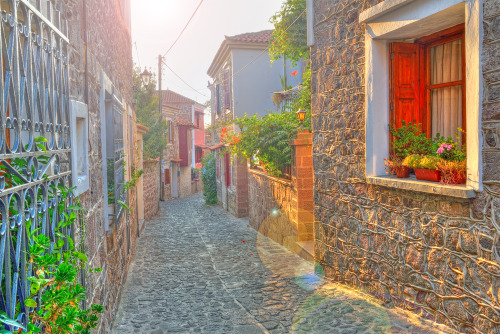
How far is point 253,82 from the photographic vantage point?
52.1 feet

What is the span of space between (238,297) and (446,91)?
3.62 meters

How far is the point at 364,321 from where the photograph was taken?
4.54m

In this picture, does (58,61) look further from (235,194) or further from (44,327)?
(235,194)

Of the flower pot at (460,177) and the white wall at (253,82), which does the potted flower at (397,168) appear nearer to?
the flower pot at (460,177)

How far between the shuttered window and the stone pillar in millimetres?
3594

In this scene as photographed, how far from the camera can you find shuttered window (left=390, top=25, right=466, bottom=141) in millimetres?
4355

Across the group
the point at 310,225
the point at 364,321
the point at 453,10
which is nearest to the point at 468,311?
the point at 364,321

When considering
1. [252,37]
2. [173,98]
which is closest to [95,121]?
[252,37]

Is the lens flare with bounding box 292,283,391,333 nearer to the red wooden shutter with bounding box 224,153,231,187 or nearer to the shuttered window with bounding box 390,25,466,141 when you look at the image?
the shuttered window with bounding box 390,25,466,141

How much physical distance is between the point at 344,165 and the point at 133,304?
10.8ft

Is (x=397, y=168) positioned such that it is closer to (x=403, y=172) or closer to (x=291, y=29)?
(x=403, y=172)

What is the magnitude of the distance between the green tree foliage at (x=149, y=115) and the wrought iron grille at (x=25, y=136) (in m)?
16.5

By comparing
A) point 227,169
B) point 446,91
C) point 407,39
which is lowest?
point 227,169

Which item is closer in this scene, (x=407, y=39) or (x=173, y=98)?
(x=407, y=39)
